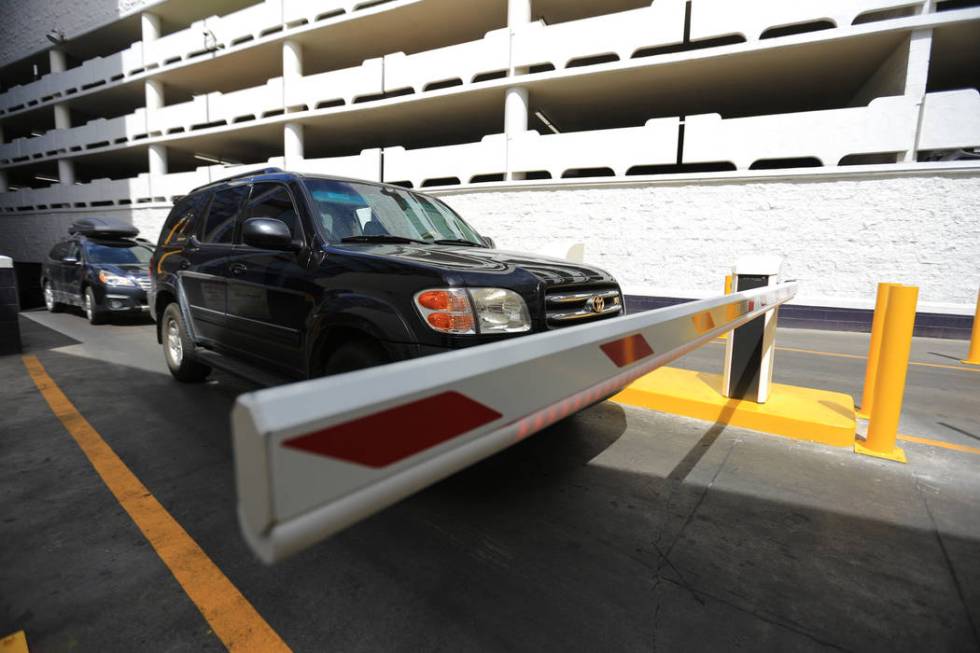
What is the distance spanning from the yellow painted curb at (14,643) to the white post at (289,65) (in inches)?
695

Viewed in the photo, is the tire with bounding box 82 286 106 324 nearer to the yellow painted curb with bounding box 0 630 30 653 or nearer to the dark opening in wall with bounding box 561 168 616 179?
the yellow painted curb with bounding box 0 630 30 653

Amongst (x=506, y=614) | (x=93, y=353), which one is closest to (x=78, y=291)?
(x=93, y=353)

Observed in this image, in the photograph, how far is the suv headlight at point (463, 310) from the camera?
94.4 inches

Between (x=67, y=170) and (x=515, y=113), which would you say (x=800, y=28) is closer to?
(x=515, y=113)

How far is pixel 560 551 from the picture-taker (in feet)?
7.39

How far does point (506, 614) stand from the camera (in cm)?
185

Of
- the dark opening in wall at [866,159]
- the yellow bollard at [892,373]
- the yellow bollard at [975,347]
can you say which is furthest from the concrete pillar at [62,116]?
the yellow bollard at [975,347]

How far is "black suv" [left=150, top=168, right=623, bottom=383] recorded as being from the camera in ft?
8.11

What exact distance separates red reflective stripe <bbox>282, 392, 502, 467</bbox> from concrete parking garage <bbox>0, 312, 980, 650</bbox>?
4.03 feet

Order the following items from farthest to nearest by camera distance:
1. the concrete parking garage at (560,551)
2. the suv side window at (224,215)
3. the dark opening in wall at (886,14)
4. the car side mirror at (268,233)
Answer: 1. the dark opening in wall at (886,14)
2. the suv side window at (224,215)
3. the car side mirror at (268,233)
4. the concrete parking garage at (560,551)

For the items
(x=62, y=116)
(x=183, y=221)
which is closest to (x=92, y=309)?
(x=183, y=221)

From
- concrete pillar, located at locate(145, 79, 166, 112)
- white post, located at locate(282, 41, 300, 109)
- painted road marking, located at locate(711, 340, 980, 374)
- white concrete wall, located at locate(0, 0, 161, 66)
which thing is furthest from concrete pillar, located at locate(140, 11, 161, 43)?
painted road marking, located at locate(711, 340, 980, 374)

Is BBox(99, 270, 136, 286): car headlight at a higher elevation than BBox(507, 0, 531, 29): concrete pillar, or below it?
below

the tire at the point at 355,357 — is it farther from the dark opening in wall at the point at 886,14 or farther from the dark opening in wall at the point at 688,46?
the dark opening in wall at the point at 688,46
